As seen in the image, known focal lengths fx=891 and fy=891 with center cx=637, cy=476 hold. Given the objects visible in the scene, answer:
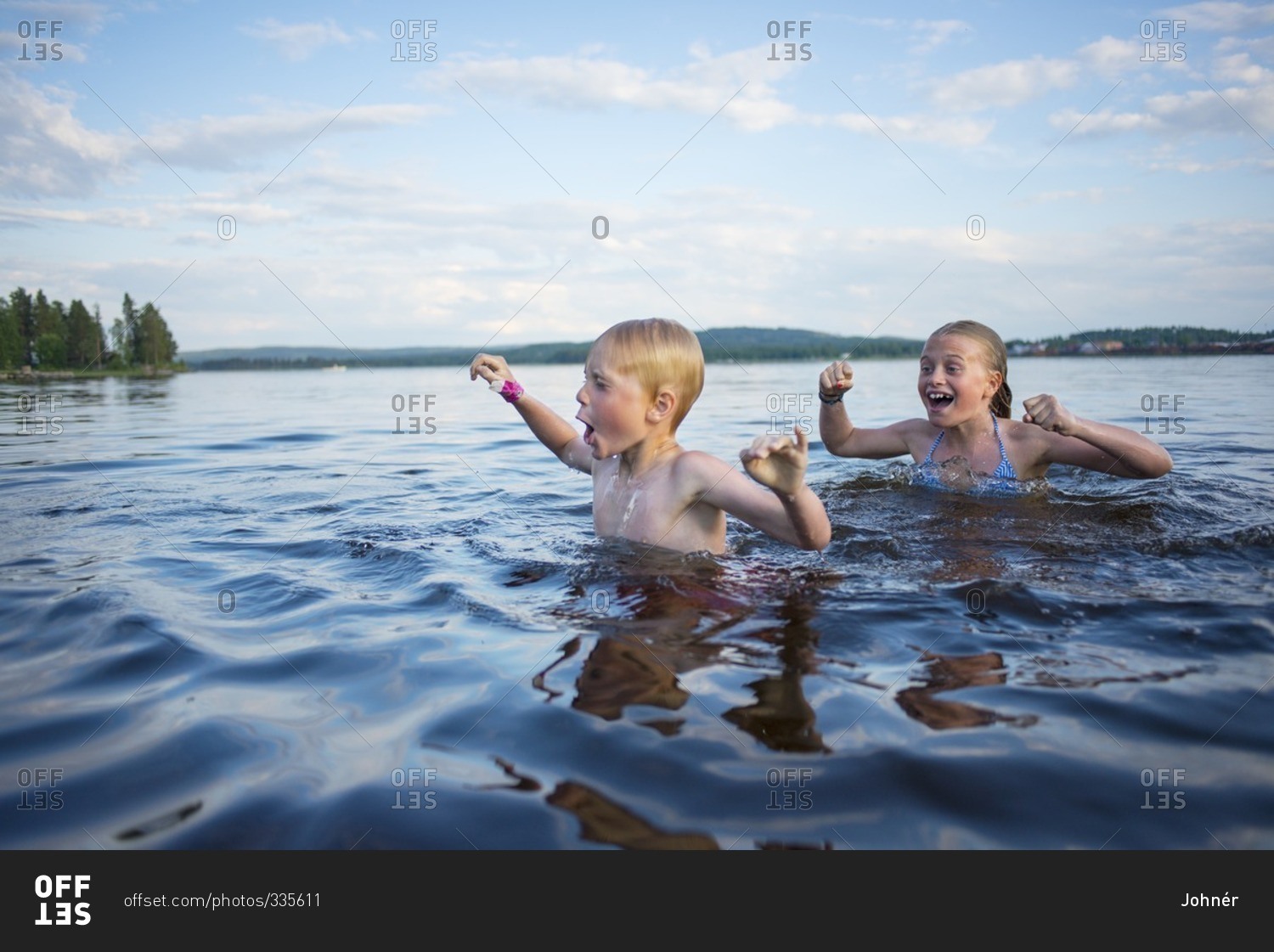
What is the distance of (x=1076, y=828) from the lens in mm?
2334

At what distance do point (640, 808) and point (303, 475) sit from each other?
24.4 feet

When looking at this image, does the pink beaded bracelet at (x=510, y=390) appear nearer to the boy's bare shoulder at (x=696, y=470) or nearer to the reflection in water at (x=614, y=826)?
the boy's bare shoulder at (x=696, y=470)

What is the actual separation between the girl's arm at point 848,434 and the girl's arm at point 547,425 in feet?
6.37

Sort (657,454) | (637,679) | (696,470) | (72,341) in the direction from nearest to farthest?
(637,679) → (696,470) → (657,454) → (72,341)

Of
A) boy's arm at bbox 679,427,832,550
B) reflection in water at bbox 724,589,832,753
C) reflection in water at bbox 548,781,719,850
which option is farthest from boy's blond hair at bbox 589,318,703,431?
reflection in water at bbox 548,781,719,850

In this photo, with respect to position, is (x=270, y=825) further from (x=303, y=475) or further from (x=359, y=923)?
(x=303, y=475)

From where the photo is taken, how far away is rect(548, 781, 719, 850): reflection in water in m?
2.28

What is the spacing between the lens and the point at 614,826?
2354mm

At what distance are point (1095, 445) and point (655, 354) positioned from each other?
3022 millimetres

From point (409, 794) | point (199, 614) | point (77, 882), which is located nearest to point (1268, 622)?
point (409, 794)

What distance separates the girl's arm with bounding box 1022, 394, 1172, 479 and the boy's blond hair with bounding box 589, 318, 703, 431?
5.81ft

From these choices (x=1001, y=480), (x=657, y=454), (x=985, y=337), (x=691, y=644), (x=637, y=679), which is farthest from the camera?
(x=1001, y=480)

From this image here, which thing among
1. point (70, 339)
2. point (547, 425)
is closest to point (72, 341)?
point (70, 339)

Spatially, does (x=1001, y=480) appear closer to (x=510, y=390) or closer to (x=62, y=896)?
(x=510, y=390)
